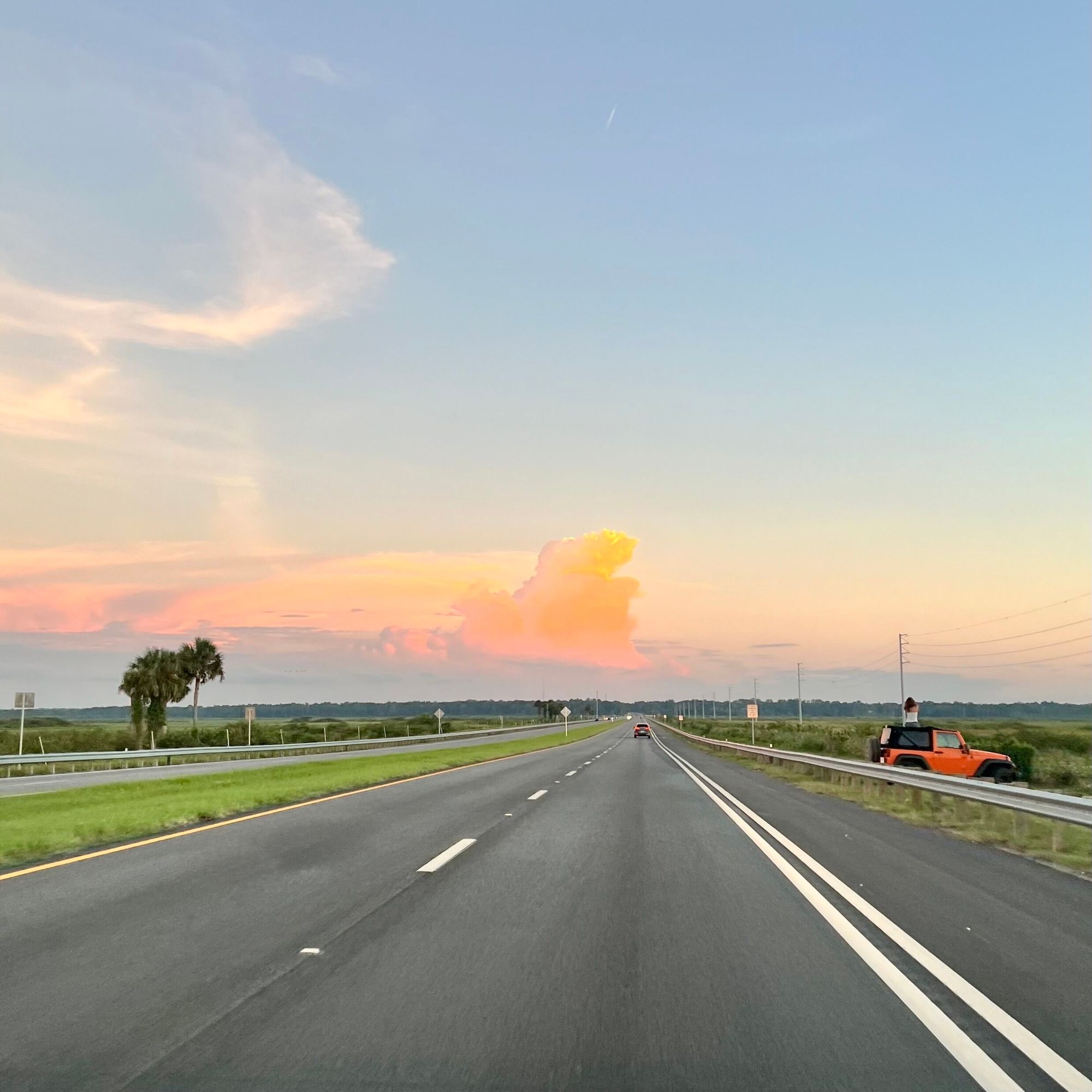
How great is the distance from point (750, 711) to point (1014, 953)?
53.8 meters

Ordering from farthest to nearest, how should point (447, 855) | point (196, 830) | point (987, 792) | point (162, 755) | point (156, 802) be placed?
point (162, 755) → point (156, 802) → point (987, 792) → point (196, 830) → point (447, 855)

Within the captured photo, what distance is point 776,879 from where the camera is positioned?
9758 mm

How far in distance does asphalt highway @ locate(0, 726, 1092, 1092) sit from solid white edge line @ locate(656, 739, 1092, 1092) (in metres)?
0.02

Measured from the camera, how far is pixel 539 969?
240 inches

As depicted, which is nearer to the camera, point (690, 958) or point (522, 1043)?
point (522, 1043)

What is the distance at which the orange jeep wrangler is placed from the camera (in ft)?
80.1

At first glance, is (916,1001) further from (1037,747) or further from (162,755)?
(1037,747)

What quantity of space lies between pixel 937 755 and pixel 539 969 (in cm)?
2115

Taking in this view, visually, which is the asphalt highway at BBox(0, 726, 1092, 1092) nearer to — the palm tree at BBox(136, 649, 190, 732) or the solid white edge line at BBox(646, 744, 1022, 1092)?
the solid white edge line at BBox(646, 744, 1022, 1092)

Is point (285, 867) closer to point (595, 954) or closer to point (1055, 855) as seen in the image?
point (595, 954)

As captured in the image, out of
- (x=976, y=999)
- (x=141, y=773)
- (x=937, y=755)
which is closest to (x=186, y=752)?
(x=141, y=773)

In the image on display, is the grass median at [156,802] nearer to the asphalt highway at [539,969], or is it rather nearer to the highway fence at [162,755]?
the asphalt highway at [539,969]

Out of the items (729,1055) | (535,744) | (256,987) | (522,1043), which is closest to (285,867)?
(256,987)

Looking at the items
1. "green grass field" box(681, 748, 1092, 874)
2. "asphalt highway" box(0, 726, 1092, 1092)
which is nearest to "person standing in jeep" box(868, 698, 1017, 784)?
"green grass field" box(681, 748, 1092, 874)
